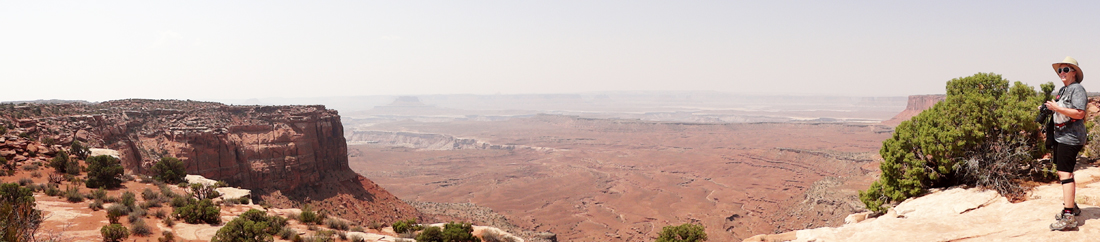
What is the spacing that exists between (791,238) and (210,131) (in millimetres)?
38549

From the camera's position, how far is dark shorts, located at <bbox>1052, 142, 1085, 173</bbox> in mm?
7242

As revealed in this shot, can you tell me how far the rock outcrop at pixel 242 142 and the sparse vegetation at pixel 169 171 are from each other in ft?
22.9

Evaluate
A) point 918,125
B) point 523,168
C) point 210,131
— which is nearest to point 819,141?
point 523,168

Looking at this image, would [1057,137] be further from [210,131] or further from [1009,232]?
[210,131]

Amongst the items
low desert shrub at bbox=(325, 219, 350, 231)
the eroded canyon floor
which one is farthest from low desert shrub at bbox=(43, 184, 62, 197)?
the eroded canyon floor

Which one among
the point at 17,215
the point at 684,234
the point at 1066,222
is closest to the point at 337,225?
the point at 17,215

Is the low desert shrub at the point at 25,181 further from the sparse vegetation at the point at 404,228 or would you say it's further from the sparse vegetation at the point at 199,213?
the sparse vegetation at the point at 404,228

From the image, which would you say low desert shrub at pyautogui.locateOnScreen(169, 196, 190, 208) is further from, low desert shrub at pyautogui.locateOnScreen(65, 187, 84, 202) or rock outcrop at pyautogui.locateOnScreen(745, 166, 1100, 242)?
rock outcrop at pyautogui.locateOnScreen(745, 166, 1100, 242)

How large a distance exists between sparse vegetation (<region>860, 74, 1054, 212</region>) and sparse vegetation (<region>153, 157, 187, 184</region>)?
28.2 meters

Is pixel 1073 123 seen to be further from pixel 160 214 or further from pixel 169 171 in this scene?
pixel 169 171

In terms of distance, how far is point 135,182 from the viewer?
1866cm

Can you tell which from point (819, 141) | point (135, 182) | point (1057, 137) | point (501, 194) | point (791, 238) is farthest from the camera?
point (819, 141)

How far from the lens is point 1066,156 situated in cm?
734

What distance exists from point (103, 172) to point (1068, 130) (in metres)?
26.8
